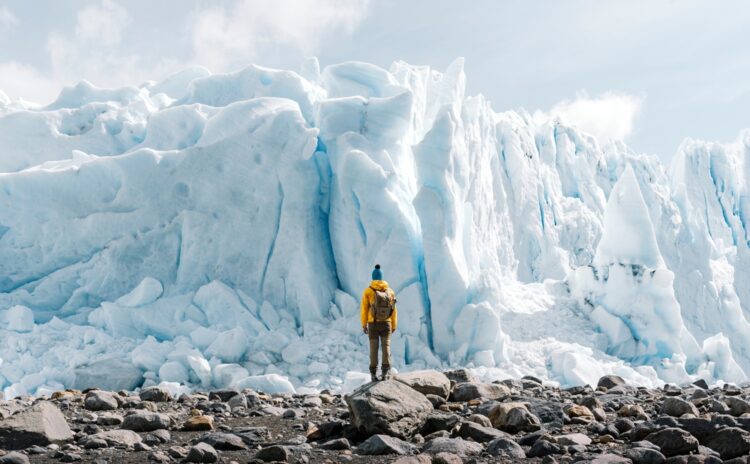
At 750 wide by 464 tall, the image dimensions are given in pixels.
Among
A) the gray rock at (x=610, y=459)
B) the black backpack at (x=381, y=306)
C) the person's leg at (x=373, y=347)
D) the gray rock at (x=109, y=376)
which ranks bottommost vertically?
the gray rock at (x=109, y=376)

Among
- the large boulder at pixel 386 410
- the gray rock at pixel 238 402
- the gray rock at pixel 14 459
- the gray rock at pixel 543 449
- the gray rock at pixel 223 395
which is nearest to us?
the gray rock at pixel 14 459

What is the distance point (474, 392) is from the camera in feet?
19.6

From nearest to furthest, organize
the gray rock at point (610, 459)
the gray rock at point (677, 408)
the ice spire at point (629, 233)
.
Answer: the gray rock at point (610, 459) → the gray rock at point (677, 408) → the ice spire at point (629, 233)

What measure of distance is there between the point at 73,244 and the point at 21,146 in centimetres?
457

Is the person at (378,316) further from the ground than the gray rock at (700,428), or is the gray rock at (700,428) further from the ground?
the person at (378,316)

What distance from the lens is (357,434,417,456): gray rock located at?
3932 mm

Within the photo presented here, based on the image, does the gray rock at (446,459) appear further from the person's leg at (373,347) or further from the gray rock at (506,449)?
the person's leg at (373,347)

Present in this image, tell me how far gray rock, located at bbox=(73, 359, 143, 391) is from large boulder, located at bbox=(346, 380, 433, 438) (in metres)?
7.83

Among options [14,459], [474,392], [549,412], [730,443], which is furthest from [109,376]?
[730,443]

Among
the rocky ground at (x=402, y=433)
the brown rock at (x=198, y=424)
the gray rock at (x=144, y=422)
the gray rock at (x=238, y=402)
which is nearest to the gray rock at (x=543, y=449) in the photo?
the rocky ground at (x=402, y=433)

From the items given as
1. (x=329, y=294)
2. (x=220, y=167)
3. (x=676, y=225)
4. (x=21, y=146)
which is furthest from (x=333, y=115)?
(x=676, y=225)

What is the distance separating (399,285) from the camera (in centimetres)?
1295

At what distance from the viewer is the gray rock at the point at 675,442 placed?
12.6ft

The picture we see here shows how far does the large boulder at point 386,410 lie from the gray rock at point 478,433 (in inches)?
12.9
